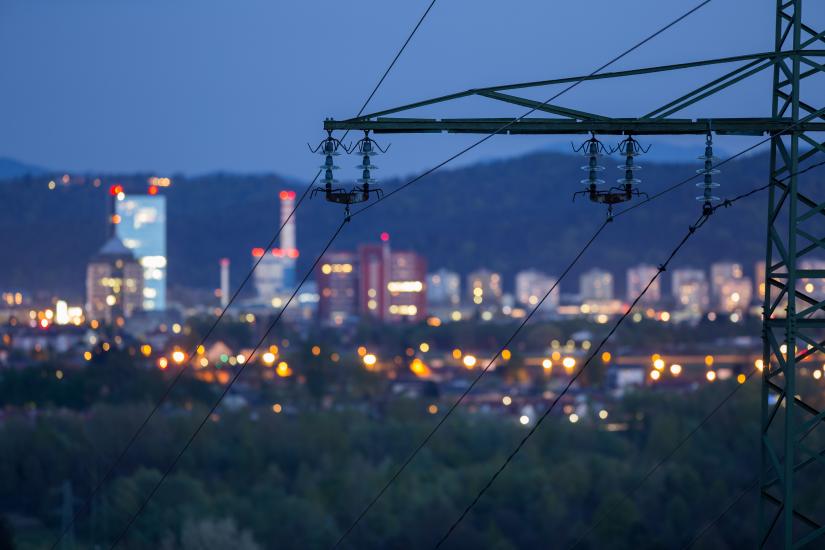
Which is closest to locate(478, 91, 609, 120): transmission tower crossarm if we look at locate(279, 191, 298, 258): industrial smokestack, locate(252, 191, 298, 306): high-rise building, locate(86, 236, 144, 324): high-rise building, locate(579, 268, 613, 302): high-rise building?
locate(86, 236, 144, 324): high-rise building

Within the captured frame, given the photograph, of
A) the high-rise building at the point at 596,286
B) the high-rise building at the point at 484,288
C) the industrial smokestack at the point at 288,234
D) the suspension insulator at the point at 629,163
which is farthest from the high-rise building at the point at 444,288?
the suspension insulator at the point at 629,163

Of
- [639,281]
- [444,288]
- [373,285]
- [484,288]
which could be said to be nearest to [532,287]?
[484,288]

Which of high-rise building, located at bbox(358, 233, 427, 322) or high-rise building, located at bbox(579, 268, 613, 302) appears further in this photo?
high-rise building, located at bbox(579, 268, 613, 302)

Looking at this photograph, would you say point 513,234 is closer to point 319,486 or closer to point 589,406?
point 589,406

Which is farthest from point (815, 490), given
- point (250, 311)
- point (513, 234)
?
point (513, 234)

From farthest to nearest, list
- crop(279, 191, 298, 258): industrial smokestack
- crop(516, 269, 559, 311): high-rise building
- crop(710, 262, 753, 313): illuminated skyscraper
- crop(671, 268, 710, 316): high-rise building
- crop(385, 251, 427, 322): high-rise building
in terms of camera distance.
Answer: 1. crop(279, 191, 298, 258): industrial smokestack
2. crop(516, 269, 559, 311): high-rise building
3. crop(671, 268, 710, 316): high-rise building
4. crop(710, 262, 753, 313): illuminated skyscraper
5. crop(385, 251, 427, 322): high-rise building

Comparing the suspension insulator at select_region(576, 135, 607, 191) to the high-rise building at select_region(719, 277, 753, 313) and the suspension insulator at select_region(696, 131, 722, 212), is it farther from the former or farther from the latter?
the high-rise building at select_region(719, 277, 753, 313)

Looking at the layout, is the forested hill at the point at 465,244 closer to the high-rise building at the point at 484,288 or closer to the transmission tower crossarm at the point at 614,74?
the high-rise building at the point at 484,288
